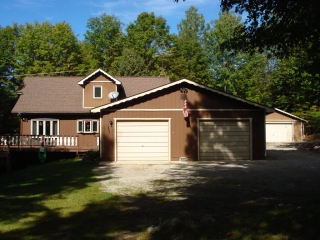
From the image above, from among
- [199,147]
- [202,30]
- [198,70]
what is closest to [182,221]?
[199,147]

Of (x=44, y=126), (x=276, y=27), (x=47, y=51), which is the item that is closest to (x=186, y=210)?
(x=276, y=27)

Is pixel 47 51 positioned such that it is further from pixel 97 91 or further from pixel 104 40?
pixel 97 91

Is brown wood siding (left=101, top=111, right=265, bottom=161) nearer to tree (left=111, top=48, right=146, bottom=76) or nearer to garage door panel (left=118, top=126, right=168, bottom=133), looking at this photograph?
garage door panel (left=118, top=126, right=168, bottom=133)

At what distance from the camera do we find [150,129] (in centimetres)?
1820

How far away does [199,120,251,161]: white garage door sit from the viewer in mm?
18125

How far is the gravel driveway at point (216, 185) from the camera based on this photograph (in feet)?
26.3

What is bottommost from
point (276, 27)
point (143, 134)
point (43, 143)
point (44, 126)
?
point (43, 143)

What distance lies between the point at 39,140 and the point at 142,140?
27.7 feet

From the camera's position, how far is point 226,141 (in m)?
18.2

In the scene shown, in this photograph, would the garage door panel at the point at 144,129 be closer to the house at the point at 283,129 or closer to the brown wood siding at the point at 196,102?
the brown wood siding at the point at 196,102

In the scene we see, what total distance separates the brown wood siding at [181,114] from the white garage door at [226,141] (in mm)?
290

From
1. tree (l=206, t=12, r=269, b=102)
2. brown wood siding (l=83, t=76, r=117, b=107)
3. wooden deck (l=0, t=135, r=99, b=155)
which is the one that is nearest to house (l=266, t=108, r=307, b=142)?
tree (l=206, t=12, r=269, b=102)

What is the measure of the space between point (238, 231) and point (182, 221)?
39.3 inches

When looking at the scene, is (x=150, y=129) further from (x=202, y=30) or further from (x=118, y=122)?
(x=202, y=30)
